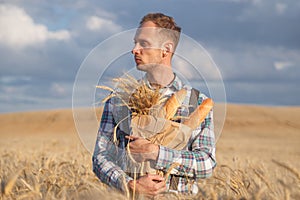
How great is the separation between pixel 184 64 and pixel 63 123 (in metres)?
44.4

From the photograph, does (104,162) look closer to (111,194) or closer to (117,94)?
(117,94)

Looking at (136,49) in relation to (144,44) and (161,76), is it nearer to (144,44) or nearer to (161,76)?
(144,44)

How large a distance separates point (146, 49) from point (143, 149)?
2.05ft

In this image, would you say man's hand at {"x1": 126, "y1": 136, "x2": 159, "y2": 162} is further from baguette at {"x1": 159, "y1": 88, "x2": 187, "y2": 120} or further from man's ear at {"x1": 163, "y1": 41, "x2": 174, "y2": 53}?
man's ear at {"x1": 163, "y1": 41, "x2": 174, "y2": 53}

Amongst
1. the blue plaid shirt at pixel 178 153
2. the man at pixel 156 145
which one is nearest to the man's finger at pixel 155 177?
the man at pixel 156 145

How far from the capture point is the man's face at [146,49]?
3068 millimetres

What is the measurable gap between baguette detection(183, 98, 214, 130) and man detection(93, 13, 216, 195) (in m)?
0.13

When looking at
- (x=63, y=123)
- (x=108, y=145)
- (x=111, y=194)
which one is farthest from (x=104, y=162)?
(x=63, y=123)

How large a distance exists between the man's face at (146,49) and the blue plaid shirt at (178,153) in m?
0.19

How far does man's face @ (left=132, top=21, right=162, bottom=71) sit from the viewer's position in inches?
121

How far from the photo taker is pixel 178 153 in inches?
120

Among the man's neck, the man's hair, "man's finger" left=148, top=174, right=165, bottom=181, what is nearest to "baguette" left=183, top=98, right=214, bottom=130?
the man's neck

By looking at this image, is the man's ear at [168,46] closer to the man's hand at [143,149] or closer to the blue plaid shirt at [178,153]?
the blue plaid shirt at [178,153]

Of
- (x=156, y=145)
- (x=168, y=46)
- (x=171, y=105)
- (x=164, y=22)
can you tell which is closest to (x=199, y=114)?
(x=171, y=105)
